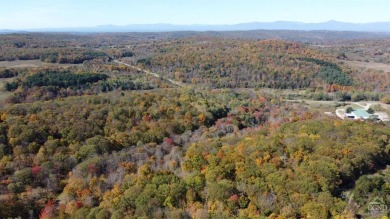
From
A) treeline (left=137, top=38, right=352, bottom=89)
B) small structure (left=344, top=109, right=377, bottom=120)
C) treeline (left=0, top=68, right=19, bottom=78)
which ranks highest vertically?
treeline (left=0, top=68, right=19, bottom=78)

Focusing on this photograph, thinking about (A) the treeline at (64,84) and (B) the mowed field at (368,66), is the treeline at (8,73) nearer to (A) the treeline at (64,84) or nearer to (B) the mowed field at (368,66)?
(A) the treeline at (64,84)

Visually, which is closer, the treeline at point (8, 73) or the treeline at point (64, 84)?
the treeline at point (64, 84)

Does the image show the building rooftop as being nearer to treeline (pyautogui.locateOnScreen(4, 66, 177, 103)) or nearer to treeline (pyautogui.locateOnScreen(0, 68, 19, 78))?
treeline (pyautogui.locateOnScreen(4, 66, 177, 103))

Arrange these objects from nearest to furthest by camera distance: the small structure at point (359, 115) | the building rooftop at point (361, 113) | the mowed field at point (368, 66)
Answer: the small structure at point (359, 115)
the building rooftop at point (361, 113)
the mowed field at point (368, 66)

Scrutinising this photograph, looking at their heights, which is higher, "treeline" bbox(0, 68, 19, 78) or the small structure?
"treeline" bbox(0, 68, 19, 78)

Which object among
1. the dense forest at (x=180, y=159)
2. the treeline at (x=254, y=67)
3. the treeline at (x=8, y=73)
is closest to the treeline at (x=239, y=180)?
the dense forest at (x=180, y=159)

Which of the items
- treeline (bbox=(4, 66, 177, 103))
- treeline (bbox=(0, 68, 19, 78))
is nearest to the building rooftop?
treeline (bbox=(4, 66, 177, 103))

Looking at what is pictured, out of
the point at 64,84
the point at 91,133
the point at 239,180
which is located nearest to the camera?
the point at 239,180

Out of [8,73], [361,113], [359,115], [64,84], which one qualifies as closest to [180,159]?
[359,115]

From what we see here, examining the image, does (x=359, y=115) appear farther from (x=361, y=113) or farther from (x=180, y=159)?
(x=180, y=159)

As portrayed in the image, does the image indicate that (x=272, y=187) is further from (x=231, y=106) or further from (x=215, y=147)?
(x=231, y=106)

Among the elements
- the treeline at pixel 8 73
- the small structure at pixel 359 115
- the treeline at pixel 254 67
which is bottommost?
the small structure at pixel 359 115
